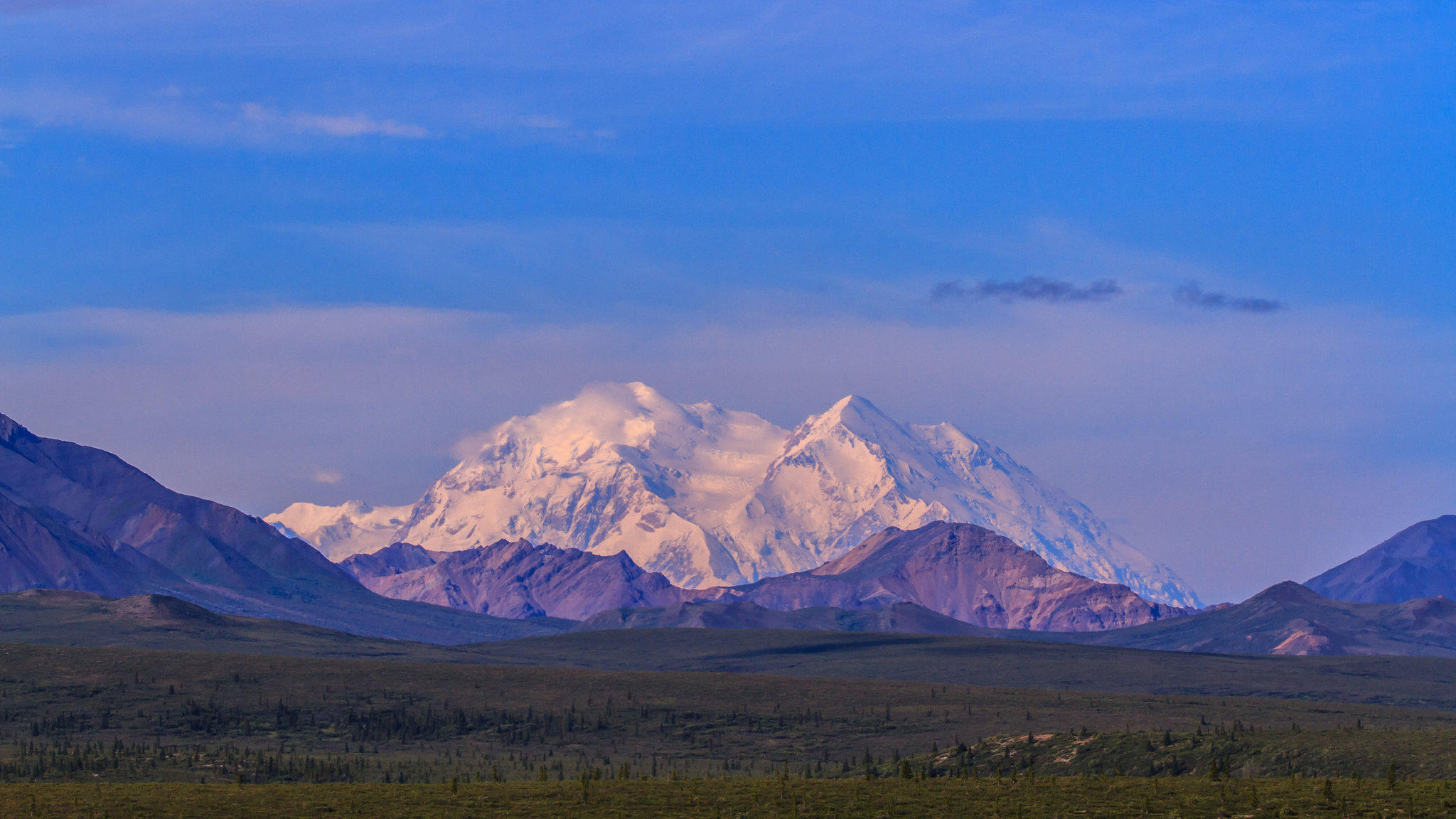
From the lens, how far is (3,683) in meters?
178

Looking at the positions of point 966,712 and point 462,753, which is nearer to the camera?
point 462,753

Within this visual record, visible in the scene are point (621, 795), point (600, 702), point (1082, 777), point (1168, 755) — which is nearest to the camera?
point (621, 795)

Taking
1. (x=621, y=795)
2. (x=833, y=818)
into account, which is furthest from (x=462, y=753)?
(x=833, y=818)

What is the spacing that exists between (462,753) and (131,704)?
155ft

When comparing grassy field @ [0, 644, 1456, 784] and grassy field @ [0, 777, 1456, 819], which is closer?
grassy field @ [0, 777, 1456, 819]

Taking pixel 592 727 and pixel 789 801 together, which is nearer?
pixel 789 801

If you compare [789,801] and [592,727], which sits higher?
[789,801]

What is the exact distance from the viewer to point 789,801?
67.9 m

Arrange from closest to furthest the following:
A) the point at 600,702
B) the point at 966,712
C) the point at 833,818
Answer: the point at 833,818, the point at 966,712, the point at 600,702

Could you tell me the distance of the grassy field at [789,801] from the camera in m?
62.9

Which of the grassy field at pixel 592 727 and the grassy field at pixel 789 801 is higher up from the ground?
the grassy field at pixel 789 801

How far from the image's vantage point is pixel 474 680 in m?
192

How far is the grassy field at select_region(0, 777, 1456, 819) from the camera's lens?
206 ft

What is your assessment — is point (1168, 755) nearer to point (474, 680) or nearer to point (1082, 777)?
point (1082, 777)
